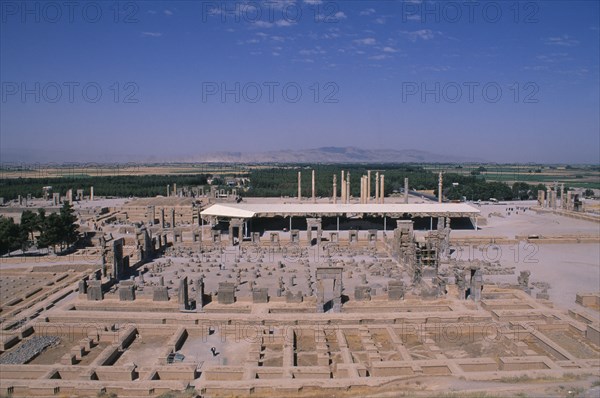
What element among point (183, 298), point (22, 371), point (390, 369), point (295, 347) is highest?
point (183, 298)

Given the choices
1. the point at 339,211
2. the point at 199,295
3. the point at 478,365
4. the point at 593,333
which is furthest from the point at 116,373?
the point at 339,211

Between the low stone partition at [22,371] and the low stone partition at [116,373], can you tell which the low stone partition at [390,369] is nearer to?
the low stone partition at [116,373]

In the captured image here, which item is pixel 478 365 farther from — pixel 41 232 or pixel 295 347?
pixel 41 232

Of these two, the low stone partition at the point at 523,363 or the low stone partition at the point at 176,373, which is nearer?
the low stone partition at the point at 176,373

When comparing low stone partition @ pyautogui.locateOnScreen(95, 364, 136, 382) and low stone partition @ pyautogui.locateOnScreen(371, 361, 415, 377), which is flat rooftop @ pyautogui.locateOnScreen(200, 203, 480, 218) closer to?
low stone partition @ pyautogui.locateOnScreen(95, 364, 136, 382)

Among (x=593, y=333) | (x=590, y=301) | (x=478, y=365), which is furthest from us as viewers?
(x=590, y=301)

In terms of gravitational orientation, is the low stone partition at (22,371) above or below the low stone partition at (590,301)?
below

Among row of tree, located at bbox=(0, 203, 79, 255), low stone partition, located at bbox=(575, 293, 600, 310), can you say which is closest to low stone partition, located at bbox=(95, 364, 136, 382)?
low stone partition, located at bbox=(575, 293, 600, 310)

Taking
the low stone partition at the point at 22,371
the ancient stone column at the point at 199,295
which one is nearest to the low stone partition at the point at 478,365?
the ancient stone column at the point at 199,295
